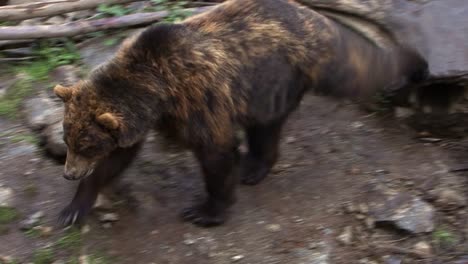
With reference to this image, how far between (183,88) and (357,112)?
206 cm

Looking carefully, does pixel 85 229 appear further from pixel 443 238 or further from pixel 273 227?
pixel 443 238

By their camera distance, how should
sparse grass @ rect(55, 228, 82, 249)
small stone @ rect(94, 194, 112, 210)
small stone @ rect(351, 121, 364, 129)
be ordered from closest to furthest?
sparse grass @ rect(55, 228, 82, 249), small stone @ rect(94, 194, 112, 210), small stone @ rect(351, 121, 364, 129)

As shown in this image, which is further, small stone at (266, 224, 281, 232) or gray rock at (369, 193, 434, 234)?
gray rock at (369, 193, 434, 234)

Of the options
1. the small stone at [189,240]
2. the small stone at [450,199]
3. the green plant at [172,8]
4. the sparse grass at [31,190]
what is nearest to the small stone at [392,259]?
the small stone at [450,199]

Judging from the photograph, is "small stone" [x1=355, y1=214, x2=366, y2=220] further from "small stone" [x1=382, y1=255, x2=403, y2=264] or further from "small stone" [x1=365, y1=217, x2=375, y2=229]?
"small stone" [x1=382, y1=255, x2=403, y2=264]

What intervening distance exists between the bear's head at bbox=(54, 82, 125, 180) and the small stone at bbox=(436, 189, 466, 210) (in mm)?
2406

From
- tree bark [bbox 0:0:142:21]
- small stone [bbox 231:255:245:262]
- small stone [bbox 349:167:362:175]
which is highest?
tree bark [bbox 0:0:142:21]

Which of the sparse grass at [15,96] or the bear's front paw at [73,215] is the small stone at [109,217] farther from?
the sparse grass at [15,96]

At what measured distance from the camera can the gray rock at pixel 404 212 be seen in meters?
5.34

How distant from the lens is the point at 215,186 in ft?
16.3

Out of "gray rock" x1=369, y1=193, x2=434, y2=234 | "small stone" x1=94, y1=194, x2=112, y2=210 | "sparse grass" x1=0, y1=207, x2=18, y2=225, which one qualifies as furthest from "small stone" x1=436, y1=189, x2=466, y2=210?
"sparse grass" x1=0, y1=207, x2=18, y2=225

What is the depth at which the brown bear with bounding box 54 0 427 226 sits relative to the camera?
4621 millimetres

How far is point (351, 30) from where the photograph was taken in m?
5.80

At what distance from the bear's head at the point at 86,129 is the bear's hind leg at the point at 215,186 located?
1.87 ft
